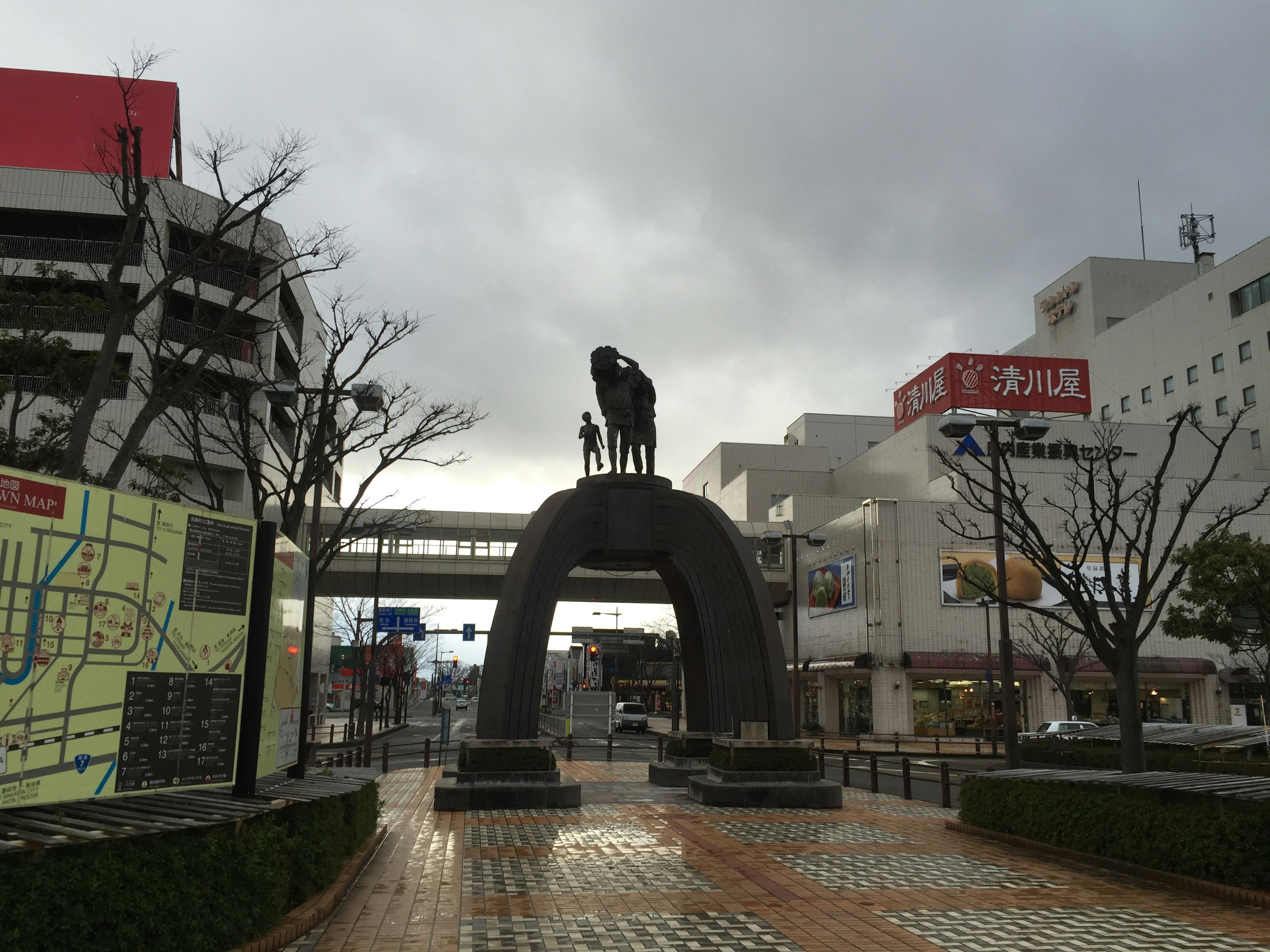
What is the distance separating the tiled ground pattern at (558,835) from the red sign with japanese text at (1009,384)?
38.2m

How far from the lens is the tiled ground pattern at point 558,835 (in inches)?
497

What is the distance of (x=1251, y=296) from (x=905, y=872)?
177 feet

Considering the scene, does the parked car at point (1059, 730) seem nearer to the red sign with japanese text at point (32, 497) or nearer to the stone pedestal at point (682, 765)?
the stone pedestal at point (682, 765)

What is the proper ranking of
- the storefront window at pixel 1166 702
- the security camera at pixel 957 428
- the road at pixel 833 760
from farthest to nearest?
the storefront window at pixel 1166 702, the road at pixel 833 760, the security camera at pixel 957 428

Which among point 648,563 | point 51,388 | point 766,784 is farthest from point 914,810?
point 51,388

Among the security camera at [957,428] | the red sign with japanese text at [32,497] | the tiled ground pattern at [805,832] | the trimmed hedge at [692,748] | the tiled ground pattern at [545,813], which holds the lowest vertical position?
the tiled ground pattern at [545,813]

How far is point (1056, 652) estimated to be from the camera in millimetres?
41375

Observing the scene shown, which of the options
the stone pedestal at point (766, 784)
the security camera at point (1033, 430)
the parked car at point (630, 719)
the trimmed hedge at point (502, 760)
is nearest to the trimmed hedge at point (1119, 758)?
the stone pedestal at point (766, 784)

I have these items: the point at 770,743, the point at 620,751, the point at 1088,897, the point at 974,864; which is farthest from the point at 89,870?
the point at 620,751

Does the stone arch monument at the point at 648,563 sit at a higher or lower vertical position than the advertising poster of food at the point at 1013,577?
lower

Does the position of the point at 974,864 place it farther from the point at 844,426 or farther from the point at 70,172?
the point at 844,426

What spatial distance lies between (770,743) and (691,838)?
4754mm

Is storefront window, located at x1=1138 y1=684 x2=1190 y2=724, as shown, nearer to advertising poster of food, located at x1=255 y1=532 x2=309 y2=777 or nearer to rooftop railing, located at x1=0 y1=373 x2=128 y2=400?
rooftop railing, located at x1=0 y1=373 x2=128 y2=400

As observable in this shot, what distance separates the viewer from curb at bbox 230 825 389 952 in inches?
280
